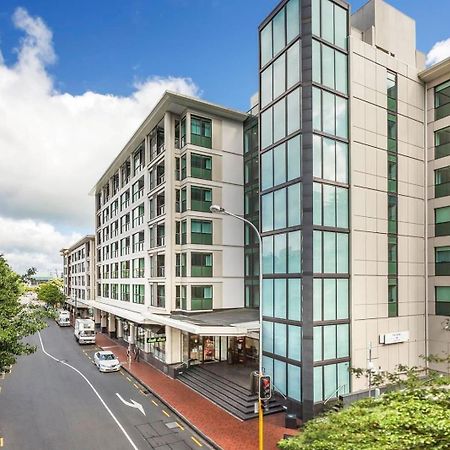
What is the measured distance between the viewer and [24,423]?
20.0 m

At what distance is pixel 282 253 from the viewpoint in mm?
21688

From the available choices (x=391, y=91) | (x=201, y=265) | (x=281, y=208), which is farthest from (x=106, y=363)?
(x=391, y=91)

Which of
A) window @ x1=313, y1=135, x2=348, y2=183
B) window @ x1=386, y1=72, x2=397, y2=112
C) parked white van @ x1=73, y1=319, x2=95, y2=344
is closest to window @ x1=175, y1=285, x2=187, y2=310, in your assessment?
window @ x1=313, y1=135, x2=348, y2=183

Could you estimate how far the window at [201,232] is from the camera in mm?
29469

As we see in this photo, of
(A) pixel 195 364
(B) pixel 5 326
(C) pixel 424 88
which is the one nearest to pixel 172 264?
(A) pixel 195 364

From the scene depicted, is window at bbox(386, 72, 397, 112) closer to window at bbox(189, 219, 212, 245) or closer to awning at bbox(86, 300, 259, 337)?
window at bbox(189, 219, 212, 245)

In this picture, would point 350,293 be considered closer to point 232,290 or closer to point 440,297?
point 440,297

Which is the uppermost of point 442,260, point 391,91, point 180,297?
point 391,91

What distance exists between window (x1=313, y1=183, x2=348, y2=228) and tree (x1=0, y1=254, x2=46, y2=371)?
15505mm

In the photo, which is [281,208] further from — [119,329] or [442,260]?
[119,329]

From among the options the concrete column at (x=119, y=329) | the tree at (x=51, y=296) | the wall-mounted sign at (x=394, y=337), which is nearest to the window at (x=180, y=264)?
the wall-mounted sign at (x=394, y=337)

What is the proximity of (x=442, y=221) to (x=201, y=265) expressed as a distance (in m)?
17.4

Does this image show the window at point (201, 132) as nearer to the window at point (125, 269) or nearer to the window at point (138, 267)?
the window at point (138, 267)

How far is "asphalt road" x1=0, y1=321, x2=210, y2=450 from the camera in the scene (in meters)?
17.7
